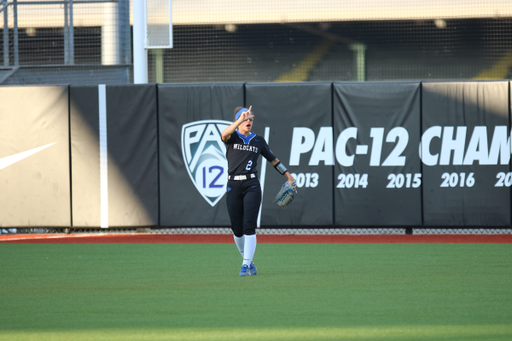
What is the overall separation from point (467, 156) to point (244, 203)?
7.19m

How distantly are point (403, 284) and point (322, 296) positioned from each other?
1255mm

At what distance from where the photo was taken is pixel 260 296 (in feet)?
20.9

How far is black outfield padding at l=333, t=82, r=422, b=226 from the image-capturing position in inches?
531

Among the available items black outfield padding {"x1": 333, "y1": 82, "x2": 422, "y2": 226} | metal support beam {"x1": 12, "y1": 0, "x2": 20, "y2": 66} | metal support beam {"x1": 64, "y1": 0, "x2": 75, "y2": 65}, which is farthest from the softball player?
metal support beam {"x1": 12, "y1": 0, "x2": 20, "y2": 66}

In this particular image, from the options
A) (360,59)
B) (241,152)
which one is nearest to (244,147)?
(241,152)

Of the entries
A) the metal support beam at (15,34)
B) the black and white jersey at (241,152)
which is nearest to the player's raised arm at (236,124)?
the black and white jersey at (241,152)

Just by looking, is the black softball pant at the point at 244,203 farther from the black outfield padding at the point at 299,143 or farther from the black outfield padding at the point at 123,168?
the black outfield padding at the point at 123,168

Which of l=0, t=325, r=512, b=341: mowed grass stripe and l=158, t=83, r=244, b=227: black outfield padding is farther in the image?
l=158, t=83, r=244, b=227: black outfield padding

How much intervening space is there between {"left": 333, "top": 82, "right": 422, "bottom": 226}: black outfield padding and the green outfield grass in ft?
9.39

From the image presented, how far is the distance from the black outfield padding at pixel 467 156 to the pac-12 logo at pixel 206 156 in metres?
4.40

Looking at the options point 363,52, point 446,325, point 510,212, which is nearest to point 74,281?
point 446,325

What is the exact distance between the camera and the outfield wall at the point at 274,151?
1340cm

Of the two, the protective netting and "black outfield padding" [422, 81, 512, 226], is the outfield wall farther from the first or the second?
the protective netting

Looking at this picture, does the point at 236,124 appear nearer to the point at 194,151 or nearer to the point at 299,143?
the point at 299,143
